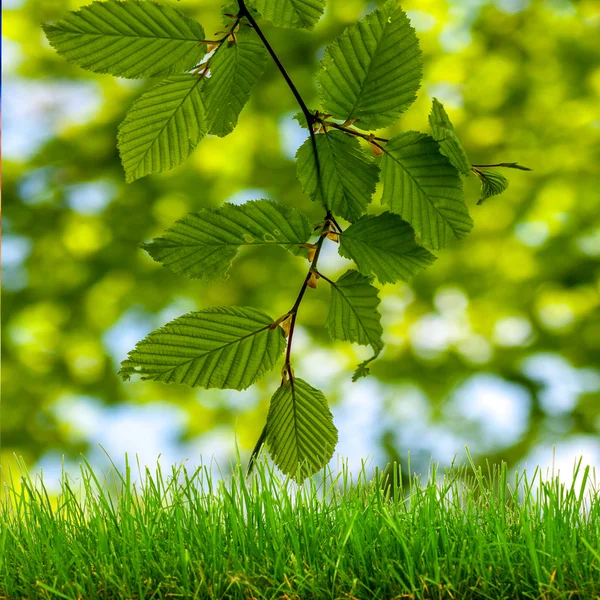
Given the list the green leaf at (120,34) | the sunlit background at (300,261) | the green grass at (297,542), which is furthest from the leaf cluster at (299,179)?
the sunlit background at (300,261)

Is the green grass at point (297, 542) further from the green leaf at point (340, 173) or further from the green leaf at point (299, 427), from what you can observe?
the green leaf at point (340, 173)

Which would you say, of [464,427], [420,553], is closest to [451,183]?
[420,553]

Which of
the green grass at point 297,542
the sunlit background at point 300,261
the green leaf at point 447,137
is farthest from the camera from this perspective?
Answer: the sunlit background at point 300,261

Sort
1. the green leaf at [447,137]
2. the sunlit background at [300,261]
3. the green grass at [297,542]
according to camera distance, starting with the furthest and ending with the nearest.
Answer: the sunlit background at [300,261]
the green grass at [297,542]
the green leaf at [447,137]

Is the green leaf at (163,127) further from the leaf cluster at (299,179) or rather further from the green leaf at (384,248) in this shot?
the green leaf at (384,248)

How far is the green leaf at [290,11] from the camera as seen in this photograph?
44 centimetres

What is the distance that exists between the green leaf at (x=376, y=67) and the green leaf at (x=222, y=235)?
0.27 ft

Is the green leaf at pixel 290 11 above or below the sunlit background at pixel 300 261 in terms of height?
below

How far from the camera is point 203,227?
46 centimetres

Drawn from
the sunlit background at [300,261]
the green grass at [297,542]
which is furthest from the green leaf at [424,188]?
the sunlit background at [300,261]

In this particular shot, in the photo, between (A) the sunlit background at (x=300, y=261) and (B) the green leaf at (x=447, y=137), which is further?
(A) the sunlit background at (x=300, y=261)

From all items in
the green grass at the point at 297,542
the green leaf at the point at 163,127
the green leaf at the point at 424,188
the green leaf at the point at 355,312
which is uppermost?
the green leaf at the point at 163,127

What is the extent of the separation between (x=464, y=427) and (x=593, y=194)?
1088mm

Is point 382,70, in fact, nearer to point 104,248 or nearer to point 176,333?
point 176,333
